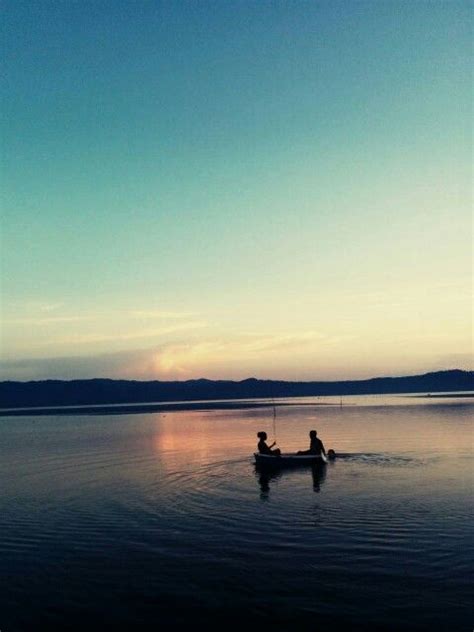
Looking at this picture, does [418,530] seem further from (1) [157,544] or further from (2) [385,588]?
(1) [157,544]

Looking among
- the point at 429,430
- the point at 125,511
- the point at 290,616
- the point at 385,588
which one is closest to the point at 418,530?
the point at 385,588

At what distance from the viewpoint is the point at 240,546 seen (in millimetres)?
18234

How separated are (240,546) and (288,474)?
626 inches

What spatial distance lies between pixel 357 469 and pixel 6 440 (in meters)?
47.0

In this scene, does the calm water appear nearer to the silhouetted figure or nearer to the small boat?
the silhouetted figure

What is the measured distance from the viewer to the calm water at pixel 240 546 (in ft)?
43.3

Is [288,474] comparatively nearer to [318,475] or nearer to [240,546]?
[318,475]

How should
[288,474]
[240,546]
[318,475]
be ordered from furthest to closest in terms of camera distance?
1. [288,474]
2. [318,475]
3. [240,546]

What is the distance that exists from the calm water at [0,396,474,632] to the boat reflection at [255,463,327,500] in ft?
0.50

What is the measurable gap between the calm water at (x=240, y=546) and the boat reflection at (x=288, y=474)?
0.15m

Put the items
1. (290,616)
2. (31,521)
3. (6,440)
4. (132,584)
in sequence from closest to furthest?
(290,616) < (132,584) < (31,521) < (6,440)

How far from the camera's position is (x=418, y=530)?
19094 mm

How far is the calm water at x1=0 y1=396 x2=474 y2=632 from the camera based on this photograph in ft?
43.3

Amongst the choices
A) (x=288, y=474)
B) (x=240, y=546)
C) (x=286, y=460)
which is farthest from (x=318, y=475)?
(x=240, y=546)
